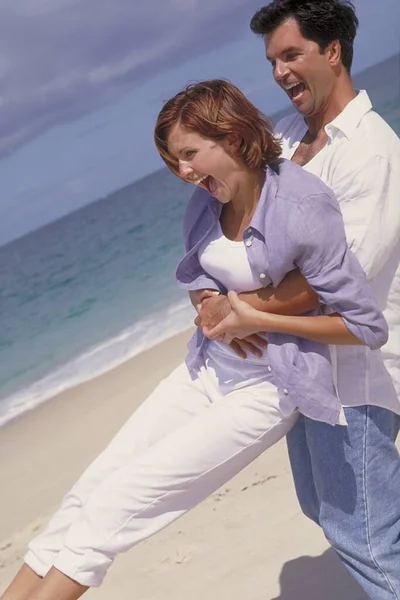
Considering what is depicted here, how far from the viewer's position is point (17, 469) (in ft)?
24.2

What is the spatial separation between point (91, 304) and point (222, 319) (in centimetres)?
1861

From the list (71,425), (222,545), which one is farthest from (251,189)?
(71,425)

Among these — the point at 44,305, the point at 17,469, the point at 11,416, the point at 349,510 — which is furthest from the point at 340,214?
the point at 44,305

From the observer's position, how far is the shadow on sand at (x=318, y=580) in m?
3.90

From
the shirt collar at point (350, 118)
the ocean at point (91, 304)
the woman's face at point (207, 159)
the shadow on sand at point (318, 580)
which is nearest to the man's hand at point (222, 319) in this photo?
the woman's face at point (207, 159)

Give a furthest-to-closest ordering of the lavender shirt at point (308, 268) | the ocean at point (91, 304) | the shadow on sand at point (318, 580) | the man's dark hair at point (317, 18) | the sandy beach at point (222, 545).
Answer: the ocean at point (91, 304)
the sandy beach at point (222, 545)
the shadow on sand at point (318, 580)
the man's dark hair at point (317, 18)
the lavender shirt at point (308, 268)

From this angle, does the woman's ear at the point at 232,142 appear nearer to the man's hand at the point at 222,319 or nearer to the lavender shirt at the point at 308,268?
the lavender shirt at the point at 308,268

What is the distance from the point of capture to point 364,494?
114 inches

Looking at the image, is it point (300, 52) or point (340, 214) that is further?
point (300, 52)

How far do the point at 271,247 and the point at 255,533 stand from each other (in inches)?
88.7

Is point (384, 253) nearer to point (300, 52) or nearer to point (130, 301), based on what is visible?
point (300, 52)

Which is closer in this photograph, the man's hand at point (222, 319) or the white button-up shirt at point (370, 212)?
the white button-up shirt at point (370, 212)

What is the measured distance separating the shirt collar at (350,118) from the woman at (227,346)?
0.21m

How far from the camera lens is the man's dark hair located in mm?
3047
